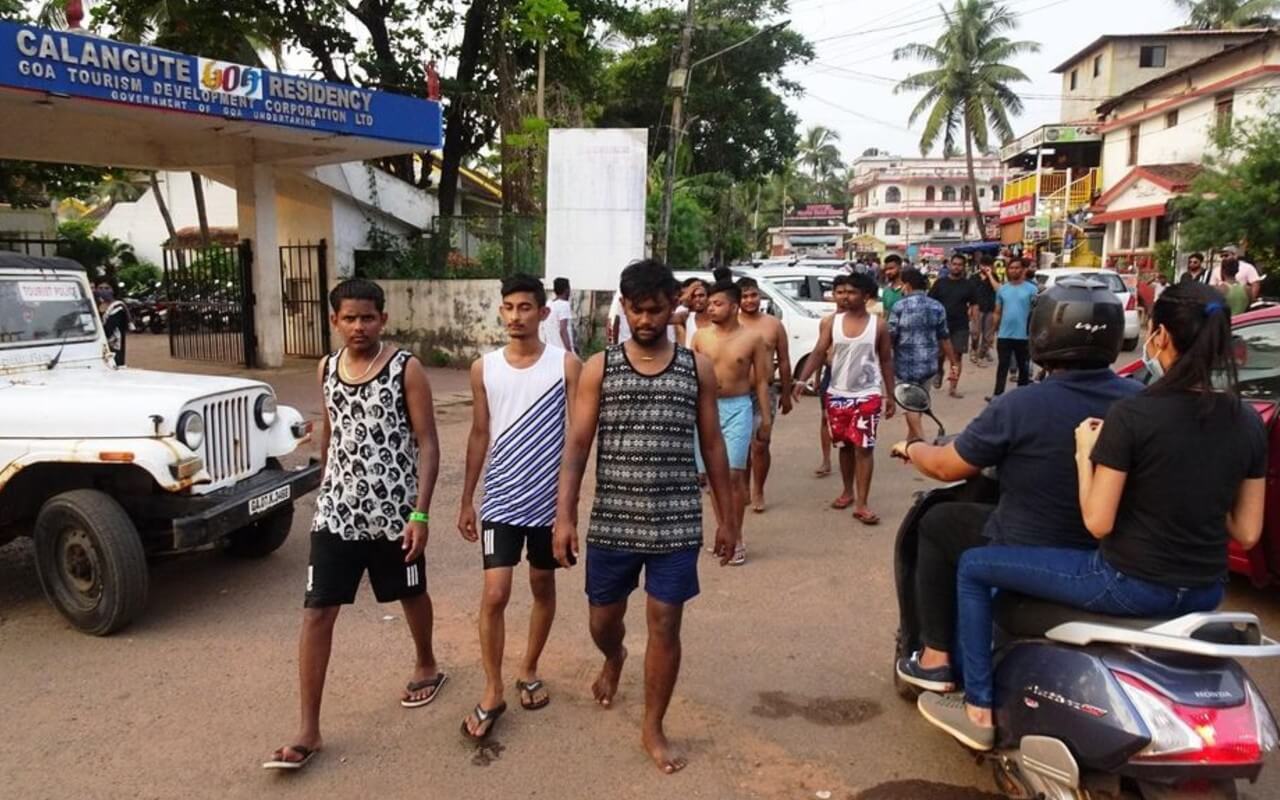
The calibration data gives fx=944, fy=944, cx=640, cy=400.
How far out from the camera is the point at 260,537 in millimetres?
5480

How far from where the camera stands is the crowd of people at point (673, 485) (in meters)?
2.44

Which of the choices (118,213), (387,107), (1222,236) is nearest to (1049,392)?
(387,107)

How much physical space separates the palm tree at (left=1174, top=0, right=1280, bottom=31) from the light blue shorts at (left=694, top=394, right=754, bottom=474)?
37.8m

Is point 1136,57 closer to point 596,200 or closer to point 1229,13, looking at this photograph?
point 1229,13

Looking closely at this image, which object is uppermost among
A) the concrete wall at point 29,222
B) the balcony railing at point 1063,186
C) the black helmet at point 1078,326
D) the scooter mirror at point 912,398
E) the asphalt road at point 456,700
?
the balcony railing at point 1063,186

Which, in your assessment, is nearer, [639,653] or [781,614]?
[639,653]

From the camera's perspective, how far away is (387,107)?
490 inches

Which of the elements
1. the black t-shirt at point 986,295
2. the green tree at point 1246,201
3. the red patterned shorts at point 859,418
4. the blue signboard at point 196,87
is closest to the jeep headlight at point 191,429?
the red patterned shorts at point 859,418

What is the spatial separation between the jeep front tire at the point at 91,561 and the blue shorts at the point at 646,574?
2405mm

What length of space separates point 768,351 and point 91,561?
3.84 meters

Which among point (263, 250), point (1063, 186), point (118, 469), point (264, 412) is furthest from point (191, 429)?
point (1063, 186)

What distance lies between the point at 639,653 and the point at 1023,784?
1.77 meters

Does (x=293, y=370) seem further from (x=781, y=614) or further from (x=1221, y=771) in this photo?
(x=1221, y=771)

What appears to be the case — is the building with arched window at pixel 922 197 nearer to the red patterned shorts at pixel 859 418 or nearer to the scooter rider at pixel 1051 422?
the red patterned shorts at pixel 859 418
